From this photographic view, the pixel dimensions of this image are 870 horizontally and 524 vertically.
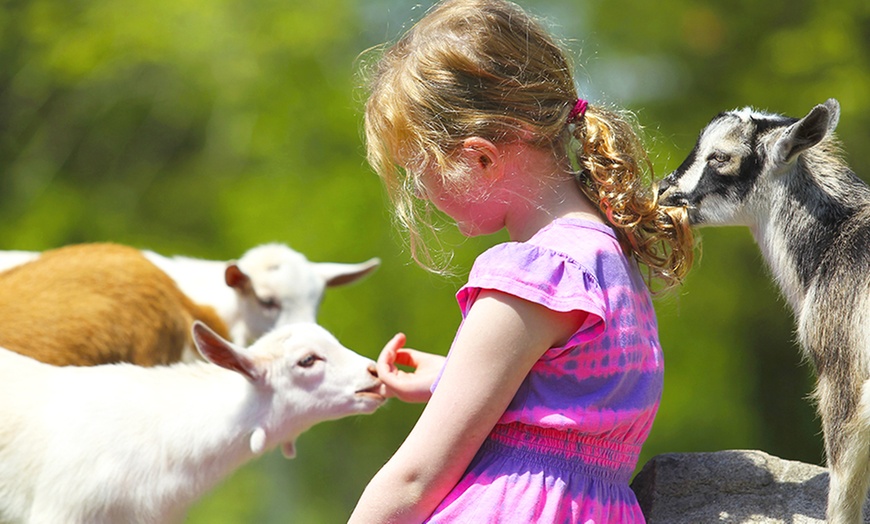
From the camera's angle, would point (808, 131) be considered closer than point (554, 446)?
No

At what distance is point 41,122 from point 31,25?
3.20 ft

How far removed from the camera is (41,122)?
9.41m

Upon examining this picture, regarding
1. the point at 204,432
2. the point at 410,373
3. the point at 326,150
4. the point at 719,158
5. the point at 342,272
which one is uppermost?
the point at 326,150

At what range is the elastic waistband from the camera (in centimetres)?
177

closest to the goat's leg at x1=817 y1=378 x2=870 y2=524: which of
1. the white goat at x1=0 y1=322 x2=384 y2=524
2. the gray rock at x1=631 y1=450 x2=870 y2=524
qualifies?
the gray rock at x1=631 y1=450 x2=870 y2=524

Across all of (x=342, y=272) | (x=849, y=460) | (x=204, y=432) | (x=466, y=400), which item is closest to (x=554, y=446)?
(x=466, y=400)

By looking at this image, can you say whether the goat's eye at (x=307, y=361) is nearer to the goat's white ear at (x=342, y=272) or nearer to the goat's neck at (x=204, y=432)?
the goat's neck at (x=204, y=432)

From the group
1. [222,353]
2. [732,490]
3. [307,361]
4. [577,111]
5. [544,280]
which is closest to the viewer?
[544,280]

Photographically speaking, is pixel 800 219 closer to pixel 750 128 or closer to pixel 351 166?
pixel 750 128

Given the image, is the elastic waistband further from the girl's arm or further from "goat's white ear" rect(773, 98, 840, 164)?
"goat's white ear" rect(773, 98, 840, 164)

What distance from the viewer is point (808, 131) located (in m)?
2.28

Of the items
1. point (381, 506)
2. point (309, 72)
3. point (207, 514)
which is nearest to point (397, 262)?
point (309, 72)

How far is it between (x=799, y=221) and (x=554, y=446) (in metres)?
0.99

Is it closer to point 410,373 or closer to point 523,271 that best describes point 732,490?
point 410,373
